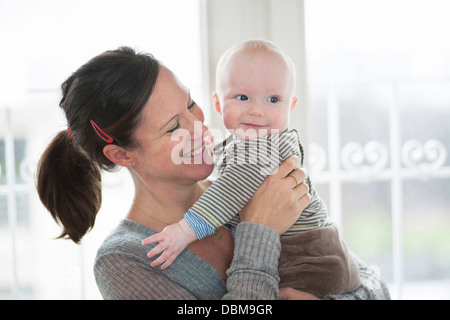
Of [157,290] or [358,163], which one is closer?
[157,290]

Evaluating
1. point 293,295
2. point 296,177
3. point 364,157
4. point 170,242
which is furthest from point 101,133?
point 364,157

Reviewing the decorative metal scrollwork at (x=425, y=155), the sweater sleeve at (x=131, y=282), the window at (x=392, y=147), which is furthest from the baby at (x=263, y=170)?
the decorative metal scrollwork at (x=425, y=155)

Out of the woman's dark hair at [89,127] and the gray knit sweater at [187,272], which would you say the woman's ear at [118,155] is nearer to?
the woman's dark hair at [89,127]

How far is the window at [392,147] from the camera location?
230 centimetres

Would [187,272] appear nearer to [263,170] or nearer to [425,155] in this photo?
[263,170]

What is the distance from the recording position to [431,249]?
100 inches

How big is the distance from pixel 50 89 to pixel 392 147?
6.24ft

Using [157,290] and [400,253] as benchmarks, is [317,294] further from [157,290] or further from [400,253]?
[400,253]

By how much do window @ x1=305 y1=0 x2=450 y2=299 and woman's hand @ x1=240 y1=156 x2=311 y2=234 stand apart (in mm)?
1002

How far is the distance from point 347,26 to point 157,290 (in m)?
1.65

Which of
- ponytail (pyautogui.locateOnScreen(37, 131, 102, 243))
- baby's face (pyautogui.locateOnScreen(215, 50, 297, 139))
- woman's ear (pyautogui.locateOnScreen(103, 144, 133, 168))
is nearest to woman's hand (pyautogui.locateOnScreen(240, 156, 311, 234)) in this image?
→ baby's face (pyautogui.locateOnScreen(215, 50, 297, 139))

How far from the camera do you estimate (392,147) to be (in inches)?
97.0

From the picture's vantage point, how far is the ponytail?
1.42 metres
